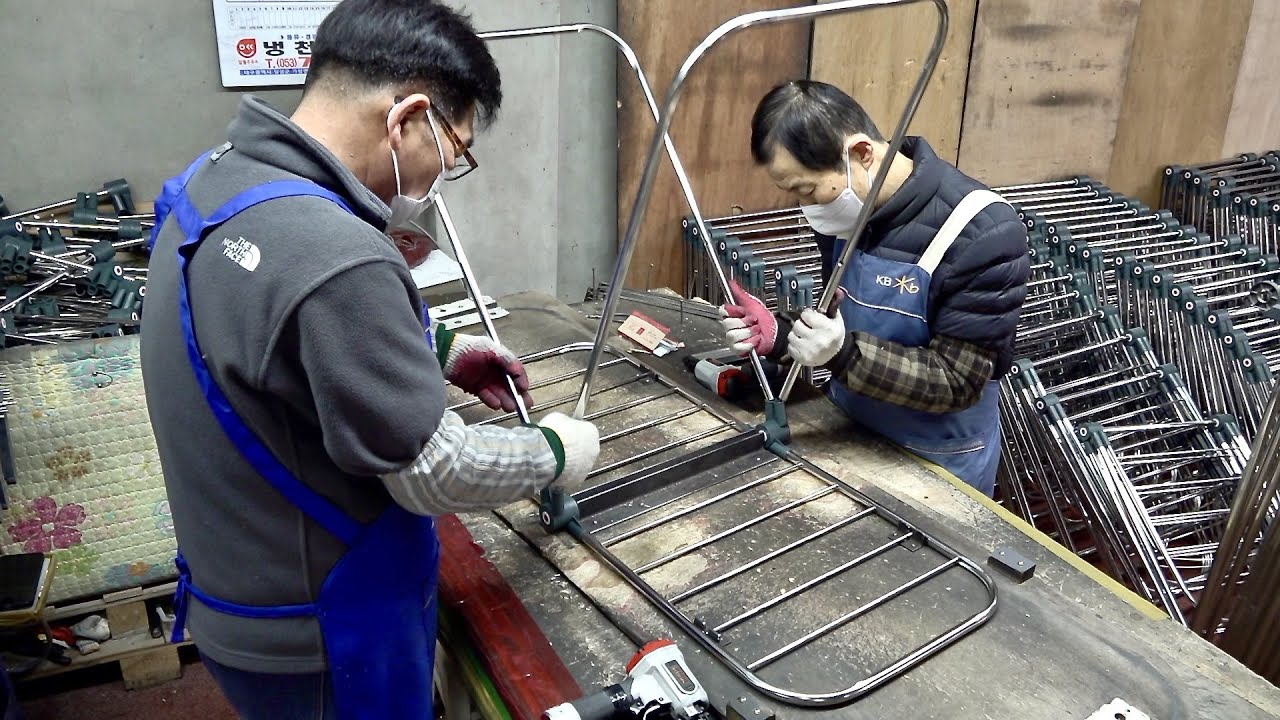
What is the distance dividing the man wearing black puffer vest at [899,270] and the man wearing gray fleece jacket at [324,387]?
765 mm

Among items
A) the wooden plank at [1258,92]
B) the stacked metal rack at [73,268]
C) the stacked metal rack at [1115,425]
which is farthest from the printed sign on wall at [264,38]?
the wooden plank at [1258,92]

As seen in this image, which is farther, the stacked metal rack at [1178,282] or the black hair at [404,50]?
the stacked metal rack at [1178,282]

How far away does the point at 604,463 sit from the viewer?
2.02 meters

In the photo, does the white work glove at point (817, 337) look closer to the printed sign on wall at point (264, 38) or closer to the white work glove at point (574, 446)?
the white work glove at point (574, 446)

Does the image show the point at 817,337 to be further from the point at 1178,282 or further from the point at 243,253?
the point at 1178,282

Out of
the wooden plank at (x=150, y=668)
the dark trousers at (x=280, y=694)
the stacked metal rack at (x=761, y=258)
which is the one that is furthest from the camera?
the stacked metal rack at (x=761, y=258)

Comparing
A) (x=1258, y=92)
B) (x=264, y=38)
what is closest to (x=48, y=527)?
(x=264, y=38)

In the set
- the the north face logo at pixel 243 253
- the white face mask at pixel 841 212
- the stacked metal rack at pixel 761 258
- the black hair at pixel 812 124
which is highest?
the black hair at pixel 812 124

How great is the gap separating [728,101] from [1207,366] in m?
2.10

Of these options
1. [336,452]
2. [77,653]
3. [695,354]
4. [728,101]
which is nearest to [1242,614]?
[695,354]

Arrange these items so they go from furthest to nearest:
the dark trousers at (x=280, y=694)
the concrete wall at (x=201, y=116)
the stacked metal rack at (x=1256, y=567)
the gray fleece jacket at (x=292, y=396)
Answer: the concrete wall at (x=201, y=116)
the stacked metal rack at (x=1256, y=567)
the dark trousers at (x=280, y=694)
the gray fleece jacket at (x=292, y=396)

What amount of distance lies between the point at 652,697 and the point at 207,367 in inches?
29.8

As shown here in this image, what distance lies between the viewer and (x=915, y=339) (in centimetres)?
205

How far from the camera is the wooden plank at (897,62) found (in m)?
3.87
